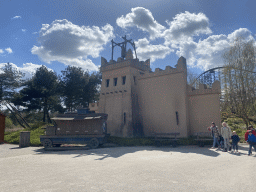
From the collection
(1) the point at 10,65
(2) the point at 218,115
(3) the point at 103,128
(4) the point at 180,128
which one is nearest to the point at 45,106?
(1) the point at 10,65

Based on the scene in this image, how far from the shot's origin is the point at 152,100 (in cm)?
2116

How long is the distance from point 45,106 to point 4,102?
318 inches

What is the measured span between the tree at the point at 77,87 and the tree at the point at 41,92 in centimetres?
157

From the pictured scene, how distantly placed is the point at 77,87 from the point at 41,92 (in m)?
5.72

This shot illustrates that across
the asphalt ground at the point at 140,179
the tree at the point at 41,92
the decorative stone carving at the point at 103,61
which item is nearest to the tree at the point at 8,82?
the tree at the point at 41,92

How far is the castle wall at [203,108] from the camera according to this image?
58.9 feet

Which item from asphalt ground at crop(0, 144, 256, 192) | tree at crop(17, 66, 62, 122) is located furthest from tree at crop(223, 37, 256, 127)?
tree at crop(17, 66, 62, 122)

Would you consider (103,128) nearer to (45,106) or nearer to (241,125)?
(241,125)

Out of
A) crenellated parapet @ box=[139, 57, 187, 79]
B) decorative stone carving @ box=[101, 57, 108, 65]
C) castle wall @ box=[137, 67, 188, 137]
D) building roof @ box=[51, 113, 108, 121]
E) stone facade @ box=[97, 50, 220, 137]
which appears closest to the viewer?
building roof @ box=[51, 113, 108, 121]

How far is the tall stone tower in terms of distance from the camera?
2130 centimetres

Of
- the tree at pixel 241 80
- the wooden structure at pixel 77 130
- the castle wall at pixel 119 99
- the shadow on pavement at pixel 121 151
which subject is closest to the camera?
the shadow on pavement at pixel 121 151

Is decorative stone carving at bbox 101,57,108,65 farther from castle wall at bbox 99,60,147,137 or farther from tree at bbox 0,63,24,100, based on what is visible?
tree at bbox 0,63,24,100

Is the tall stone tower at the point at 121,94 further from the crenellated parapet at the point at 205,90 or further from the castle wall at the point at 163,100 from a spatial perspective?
the crenellated parapet at the point at 205,90

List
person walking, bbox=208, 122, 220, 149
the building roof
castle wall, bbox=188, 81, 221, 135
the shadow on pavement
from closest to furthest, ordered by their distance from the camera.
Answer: the shadow on pavement < person walking, bbox=208, 122, 220, 149 < the building roof < castle wall, bbox=188, 81, 221, 135
